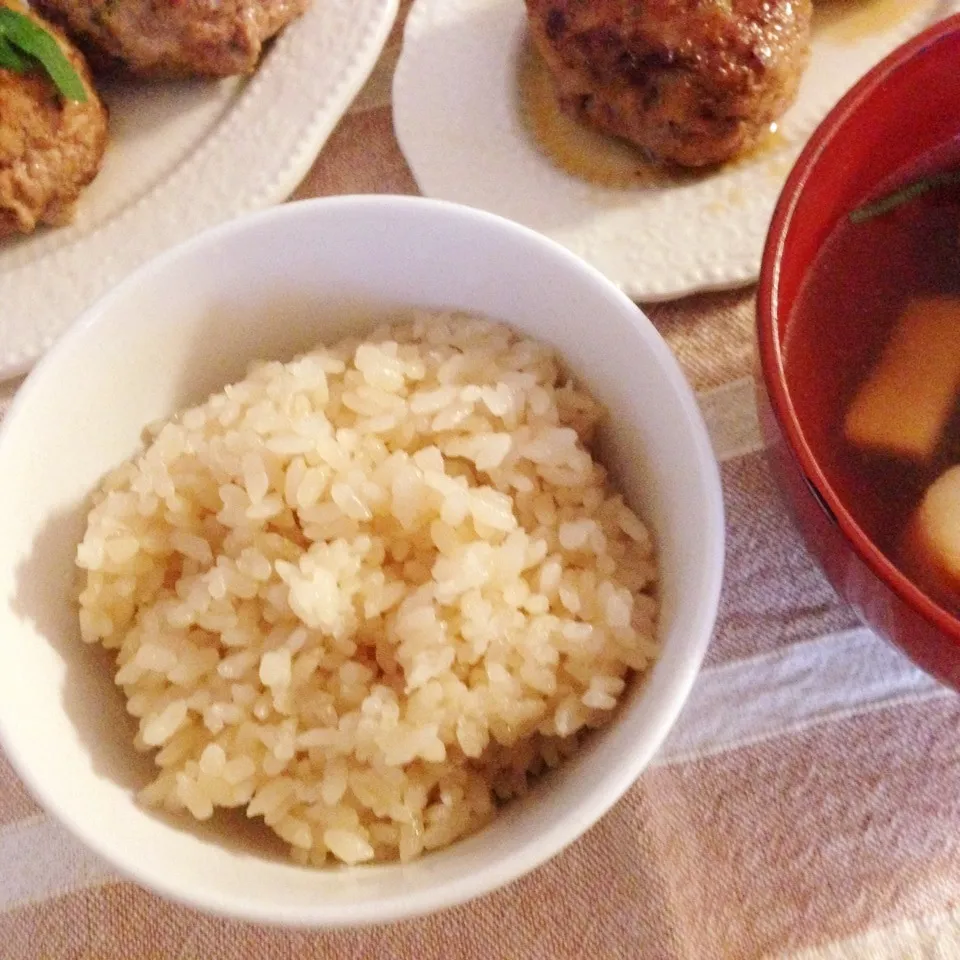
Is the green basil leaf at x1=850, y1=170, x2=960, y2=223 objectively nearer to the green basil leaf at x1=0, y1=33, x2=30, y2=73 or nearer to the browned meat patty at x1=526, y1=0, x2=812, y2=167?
the browned meat patty at x1=526, y1=0, x2=812, y2=167

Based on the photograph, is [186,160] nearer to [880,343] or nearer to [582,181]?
[582,181]

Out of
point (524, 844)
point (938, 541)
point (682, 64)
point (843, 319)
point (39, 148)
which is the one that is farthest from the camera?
point (39, 148)

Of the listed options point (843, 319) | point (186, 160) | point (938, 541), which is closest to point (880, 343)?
point (843, 319)

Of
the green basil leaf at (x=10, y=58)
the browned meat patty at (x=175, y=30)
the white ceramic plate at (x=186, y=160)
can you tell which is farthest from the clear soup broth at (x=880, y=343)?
the green basil leaf at (x=10, y=58)

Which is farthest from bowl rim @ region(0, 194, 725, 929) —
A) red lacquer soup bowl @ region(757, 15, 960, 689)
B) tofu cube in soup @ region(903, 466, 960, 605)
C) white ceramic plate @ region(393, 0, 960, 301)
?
white ceramic plate @ region(393, 0, 960, 301)

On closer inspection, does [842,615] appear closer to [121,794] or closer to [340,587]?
[340,587]

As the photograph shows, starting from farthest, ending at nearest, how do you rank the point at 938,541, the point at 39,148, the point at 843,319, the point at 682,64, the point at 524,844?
the point at 39,148 → the point at 682,64 → the point at 843,319 → the point at 938,541 → the point at 524,844

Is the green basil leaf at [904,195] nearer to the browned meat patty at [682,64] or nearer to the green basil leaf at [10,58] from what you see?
the browned meat patty at [682,64]
